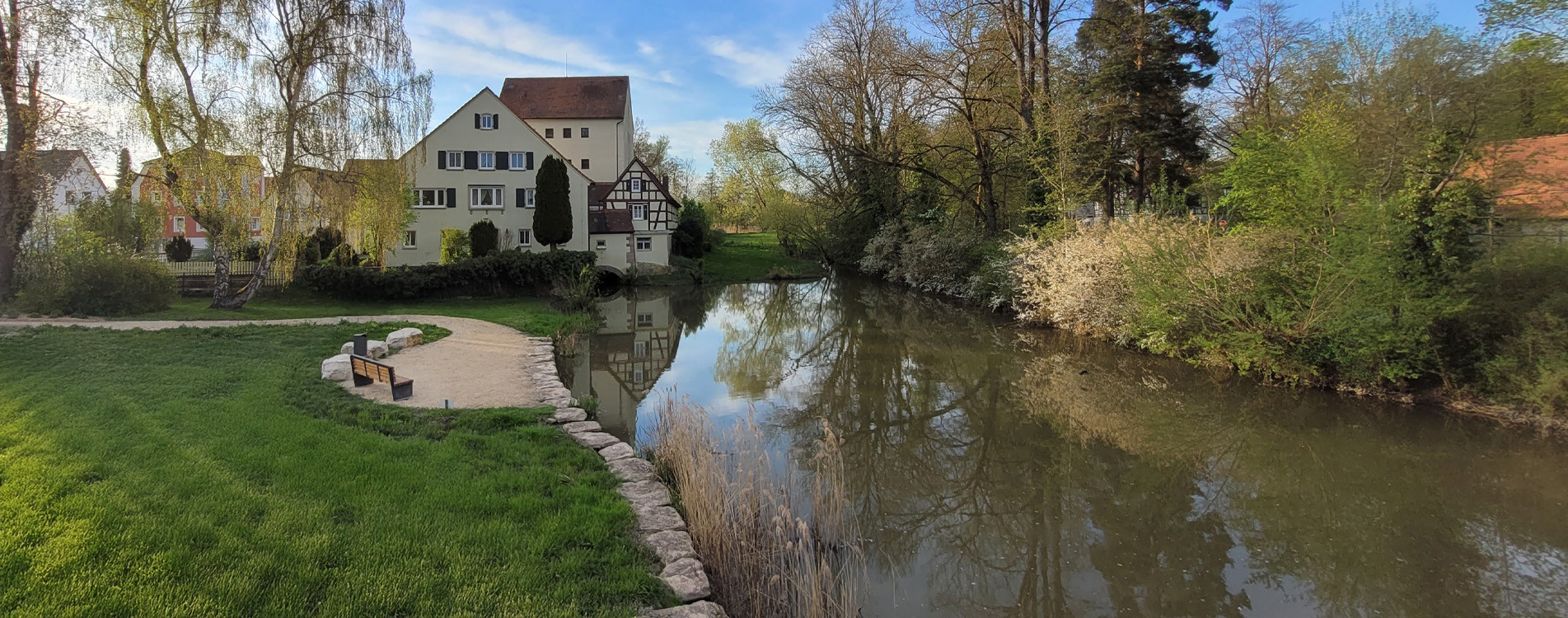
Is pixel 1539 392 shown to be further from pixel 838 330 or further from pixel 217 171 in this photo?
pixel 217 171

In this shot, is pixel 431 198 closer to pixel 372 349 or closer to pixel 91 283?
pixel 91 283

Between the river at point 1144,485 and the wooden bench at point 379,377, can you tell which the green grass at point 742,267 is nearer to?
the river at point 1144,485

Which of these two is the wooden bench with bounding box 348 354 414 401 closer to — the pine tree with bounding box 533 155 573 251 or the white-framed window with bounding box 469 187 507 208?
the pine tree with bounding box 533 155 573 251

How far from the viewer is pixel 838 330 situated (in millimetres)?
17234

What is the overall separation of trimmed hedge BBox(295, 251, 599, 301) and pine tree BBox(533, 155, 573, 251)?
9.43 feet

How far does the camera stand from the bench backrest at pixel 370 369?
758 centimetres

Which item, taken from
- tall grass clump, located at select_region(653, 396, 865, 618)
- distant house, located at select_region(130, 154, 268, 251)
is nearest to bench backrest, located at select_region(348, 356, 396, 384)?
tall grass clump, located at select_region(653, 396, 865, 618)

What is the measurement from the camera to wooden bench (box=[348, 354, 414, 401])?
7367 millimetres

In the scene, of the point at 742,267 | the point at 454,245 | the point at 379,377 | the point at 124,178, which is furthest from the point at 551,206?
the point at 379,377

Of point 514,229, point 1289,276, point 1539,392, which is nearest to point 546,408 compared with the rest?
point 1289,276

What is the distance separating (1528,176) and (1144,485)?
19.8 feet

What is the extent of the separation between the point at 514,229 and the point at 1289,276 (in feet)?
82.9

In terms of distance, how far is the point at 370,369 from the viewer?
25.6ft

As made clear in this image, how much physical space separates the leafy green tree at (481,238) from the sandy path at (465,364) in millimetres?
11476
